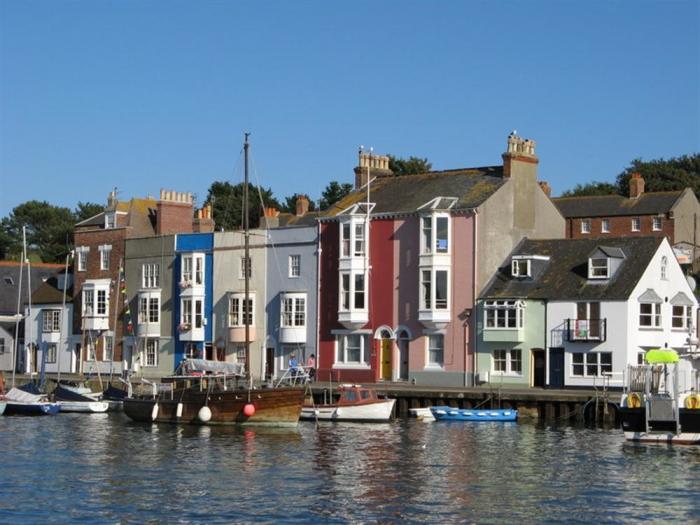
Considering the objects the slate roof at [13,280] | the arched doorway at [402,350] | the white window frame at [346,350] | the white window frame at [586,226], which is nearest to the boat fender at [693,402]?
the arched doorway at [402,350]

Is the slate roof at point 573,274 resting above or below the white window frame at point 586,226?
below

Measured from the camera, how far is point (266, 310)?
77500mm

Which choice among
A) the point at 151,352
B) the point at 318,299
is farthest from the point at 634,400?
the point at 151,352

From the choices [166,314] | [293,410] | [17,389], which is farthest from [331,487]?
[166,314]

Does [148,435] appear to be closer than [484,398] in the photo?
Yes

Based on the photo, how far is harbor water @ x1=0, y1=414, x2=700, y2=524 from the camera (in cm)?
3441

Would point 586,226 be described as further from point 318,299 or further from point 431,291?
point 431,291

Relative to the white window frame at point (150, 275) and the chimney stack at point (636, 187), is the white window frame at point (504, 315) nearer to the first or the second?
the white window frame at point (150, 275)

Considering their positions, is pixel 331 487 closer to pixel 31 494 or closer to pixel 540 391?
pixel 31 494

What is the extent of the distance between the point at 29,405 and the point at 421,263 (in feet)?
73.0

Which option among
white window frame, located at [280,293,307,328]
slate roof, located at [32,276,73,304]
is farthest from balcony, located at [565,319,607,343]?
slate roof, located at [32,276,73,304]

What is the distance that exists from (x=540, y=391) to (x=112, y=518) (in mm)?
33497

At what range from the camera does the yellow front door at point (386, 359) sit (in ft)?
238

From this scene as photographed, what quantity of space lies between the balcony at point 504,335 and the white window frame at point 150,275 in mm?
24814
